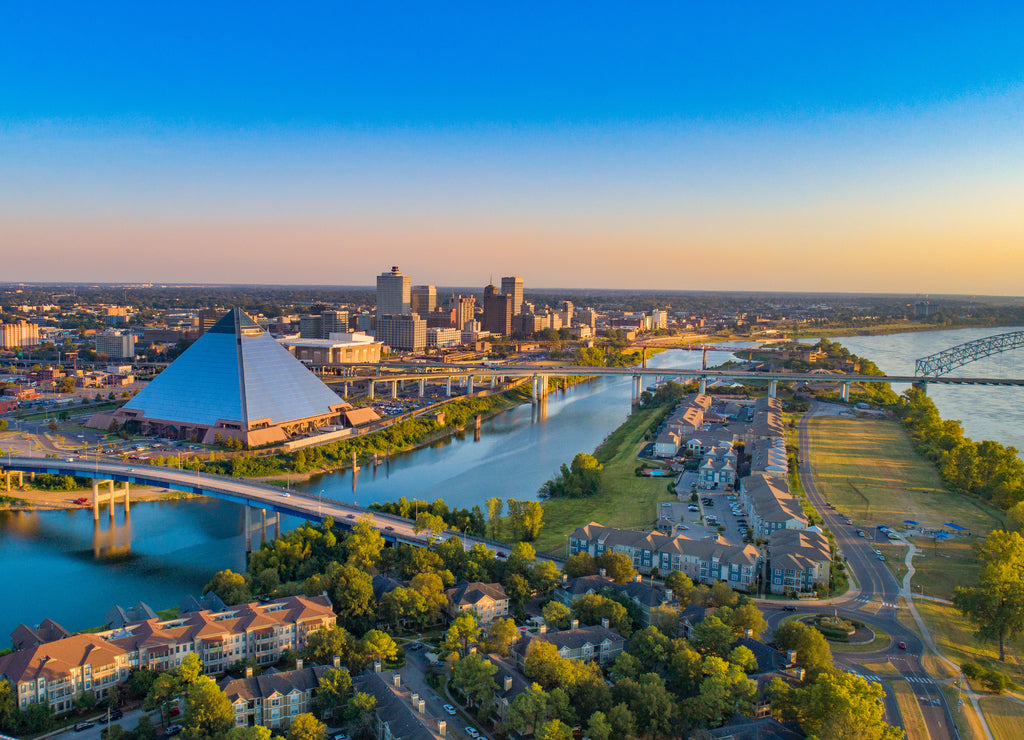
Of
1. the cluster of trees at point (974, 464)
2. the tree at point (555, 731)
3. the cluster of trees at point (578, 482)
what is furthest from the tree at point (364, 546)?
the cluster of trees at point (974, 464)

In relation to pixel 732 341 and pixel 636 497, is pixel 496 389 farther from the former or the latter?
pixel 732 341

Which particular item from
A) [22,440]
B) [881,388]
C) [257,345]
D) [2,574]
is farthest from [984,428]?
[22,440]

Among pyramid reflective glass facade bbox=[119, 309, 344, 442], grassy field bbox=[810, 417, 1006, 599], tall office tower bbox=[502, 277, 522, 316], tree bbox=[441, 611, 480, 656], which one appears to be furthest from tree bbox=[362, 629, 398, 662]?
tall office tower bbox=[502, 277, 522, 316]

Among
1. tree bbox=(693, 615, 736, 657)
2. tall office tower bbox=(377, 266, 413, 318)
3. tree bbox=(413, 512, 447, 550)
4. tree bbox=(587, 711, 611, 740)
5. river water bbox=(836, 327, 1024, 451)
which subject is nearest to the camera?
tree bbox=(587, 711, 611, 740)

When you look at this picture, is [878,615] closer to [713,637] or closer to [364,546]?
[713,637]

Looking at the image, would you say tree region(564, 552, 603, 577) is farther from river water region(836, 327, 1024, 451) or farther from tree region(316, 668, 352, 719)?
river water region(836, 327, 1024, 451)

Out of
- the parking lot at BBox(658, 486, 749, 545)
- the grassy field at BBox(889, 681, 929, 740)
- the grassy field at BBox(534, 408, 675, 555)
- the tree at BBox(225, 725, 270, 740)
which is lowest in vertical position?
the grassy field at BBox(534, 408, 675, 555)

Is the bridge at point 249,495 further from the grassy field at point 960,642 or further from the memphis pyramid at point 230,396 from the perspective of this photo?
the grassy field at point 960,642

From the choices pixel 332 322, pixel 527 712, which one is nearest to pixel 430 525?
pixel 527 712
